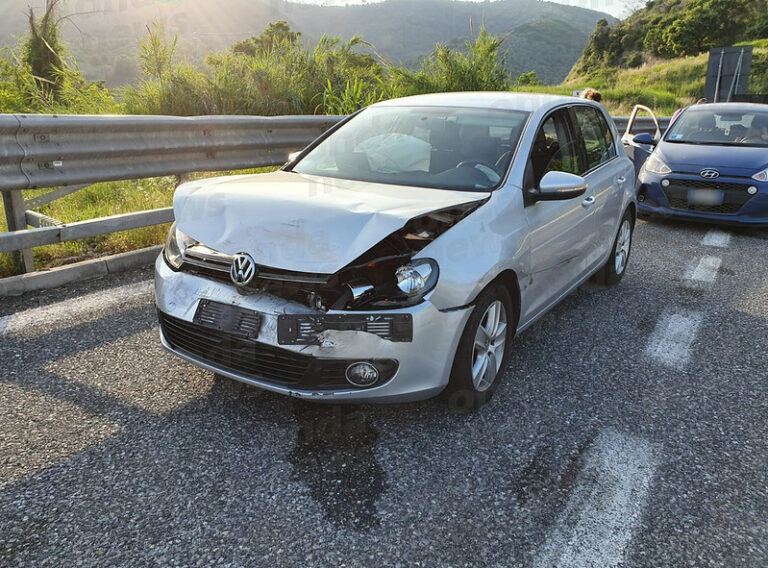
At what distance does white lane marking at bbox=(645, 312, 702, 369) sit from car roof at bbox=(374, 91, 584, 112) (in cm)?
167

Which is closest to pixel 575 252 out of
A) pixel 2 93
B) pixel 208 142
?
pixel 208 142

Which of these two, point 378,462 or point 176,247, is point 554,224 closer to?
point 378,462

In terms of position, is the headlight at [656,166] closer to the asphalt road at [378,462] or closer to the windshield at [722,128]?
the windshield at [722,128]

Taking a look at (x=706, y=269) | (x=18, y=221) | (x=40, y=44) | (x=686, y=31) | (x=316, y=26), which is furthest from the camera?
(x=316, y=26)

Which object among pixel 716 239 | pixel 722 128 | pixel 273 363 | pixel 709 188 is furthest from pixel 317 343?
pixel 722 128

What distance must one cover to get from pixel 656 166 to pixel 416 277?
21.2ft

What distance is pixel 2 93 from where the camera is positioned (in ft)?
26.4

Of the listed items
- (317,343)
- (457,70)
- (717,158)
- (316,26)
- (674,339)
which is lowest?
(674,339)

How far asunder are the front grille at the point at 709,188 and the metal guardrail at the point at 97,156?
4.85m

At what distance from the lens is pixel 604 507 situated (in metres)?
2.47

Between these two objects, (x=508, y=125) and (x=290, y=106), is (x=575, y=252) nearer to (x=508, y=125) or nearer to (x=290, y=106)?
(x=508, y=125)

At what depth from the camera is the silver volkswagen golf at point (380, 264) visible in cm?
269

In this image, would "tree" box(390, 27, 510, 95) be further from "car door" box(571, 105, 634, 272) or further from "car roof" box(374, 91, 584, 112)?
"car roof" box(374, 91, 584, 112)

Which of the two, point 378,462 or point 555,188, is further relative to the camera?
Result: point 555,188
